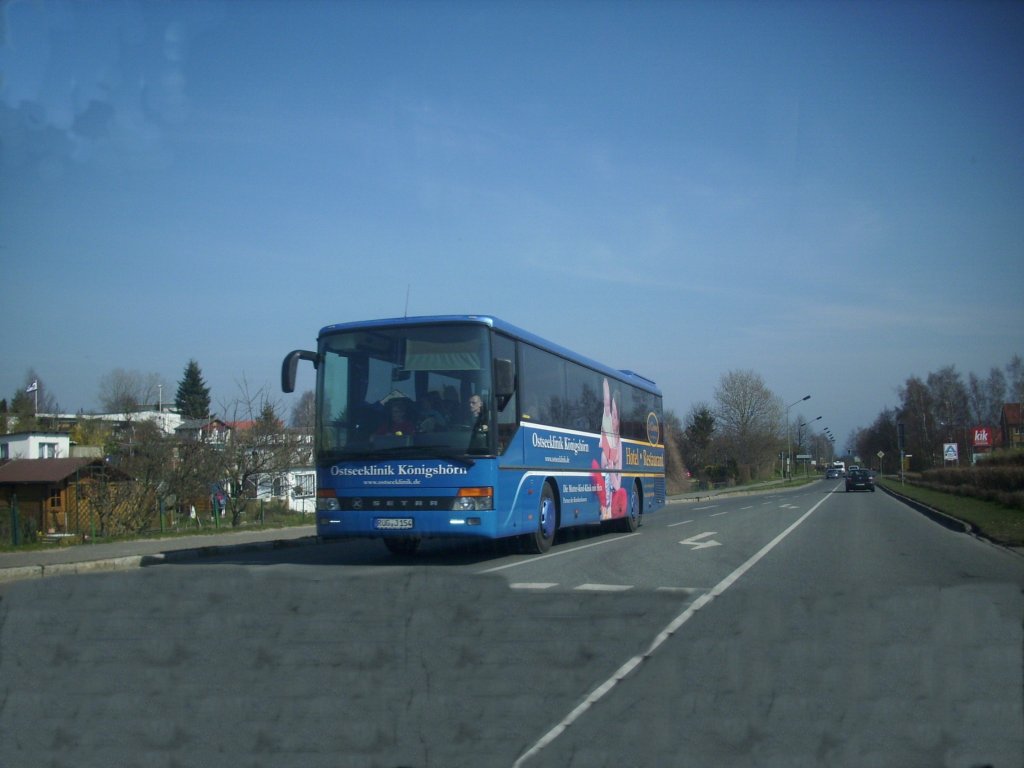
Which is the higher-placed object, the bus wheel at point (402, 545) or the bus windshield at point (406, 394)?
the bus windshield at point (406, 394)

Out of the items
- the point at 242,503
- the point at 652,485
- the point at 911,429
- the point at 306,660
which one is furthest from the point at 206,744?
the point at 911,429

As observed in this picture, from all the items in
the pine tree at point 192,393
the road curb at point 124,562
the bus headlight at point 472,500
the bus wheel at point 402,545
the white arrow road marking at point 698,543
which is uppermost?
the pine tree at point 192,393

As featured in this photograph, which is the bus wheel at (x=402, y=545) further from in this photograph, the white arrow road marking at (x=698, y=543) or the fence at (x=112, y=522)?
the fence at (x=112, y=522)

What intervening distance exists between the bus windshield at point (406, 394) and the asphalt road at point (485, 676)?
4.12 metres

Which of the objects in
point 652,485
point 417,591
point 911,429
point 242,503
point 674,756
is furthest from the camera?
point 911,429

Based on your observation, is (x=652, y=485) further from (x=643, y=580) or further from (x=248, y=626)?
(x=248, y=626)

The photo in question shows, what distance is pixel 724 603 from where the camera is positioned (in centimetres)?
858

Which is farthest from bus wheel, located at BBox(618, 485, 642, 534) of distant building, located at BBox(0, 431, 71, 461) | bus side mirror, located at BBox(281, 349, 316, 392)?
distant building, located at BBox(0, 431, 71, 461)

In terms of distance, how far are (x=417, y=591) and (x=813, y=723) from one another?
10.5 ft

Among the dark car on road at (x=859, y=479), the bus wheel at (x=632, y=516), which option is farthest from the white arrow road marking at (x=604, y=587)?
the dark car on road at (x=859, y=479)

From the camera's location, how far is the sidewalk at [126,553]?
13156 mm

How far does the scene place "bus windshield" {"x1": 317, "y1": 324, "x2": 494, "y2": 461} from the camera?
1201 cm

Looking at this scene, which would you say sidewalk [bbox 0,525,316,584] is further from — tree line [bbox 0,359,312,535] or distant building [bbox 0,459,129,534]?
distant building [bbox 0,459,129,534]

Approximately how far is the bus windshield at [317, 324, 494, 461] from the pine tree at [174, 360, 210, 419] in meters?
91.3
